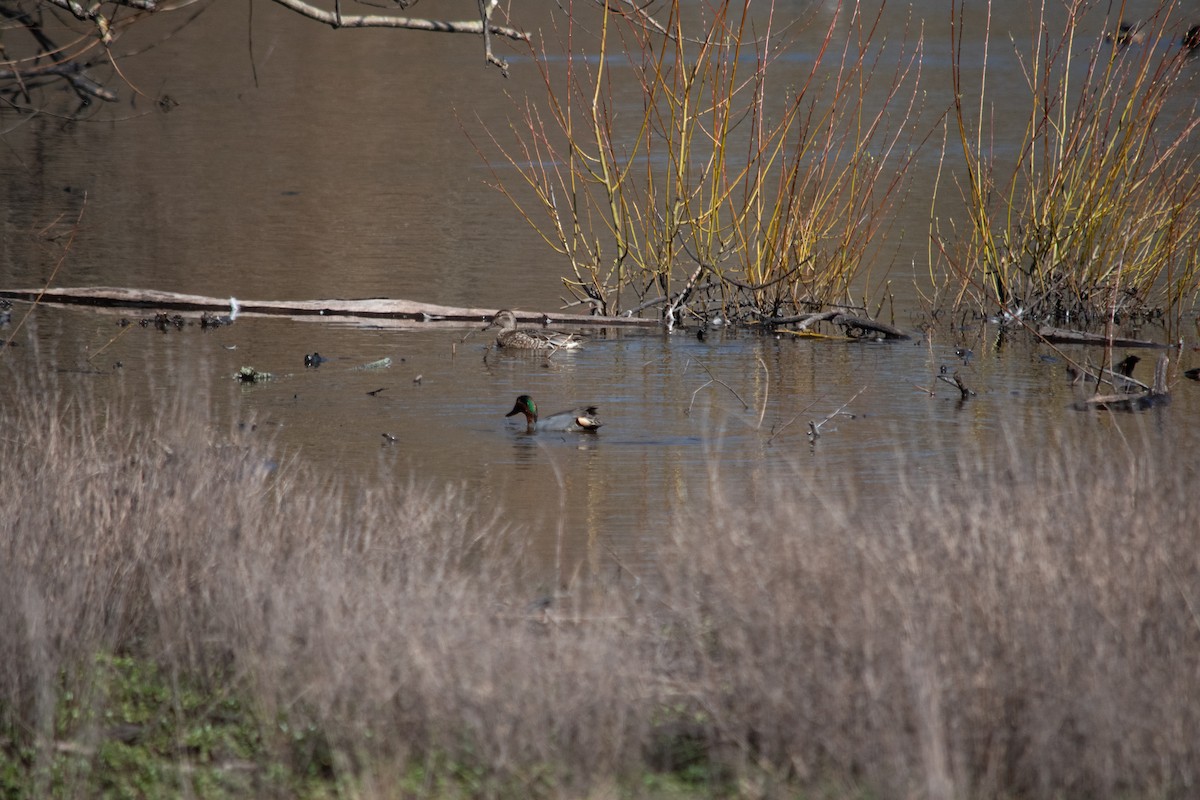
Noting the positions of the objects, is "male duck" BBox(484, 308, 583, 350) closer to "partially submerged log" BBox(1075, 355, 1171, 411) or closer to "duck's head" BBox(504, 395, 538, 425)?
"duck's head" BBox(504, 395, 538, 425)

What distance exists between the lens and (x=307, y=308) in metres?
13.2

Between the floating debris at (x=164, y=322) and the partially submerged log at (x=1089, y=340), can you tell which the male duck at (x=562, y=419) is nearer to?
the partially submerged log at (x=1089, y=340)

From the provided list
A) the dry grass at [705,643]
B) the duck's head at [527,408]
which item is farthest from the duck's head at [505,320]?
the dry grass at [705,643]

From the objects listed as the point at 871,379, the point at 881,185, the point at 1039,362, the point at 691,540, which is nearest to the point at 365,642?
the point at 691,540

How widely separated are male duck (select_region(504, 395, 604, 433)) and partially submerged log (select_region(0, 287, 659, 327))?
3.68 m

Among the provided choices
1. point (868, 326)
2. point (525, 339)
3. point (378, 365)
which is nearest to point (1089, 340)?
point (868, 326)

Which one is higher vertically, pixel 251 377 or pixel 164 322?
pixel 164 322

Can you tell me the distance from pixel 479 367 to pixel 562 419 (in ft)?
7.52

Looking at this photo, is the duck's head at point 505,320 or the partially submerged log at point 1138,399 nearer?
the partially submerged log at point 1138,399

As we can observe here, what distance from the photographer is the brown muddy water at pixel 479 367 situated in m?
8.15

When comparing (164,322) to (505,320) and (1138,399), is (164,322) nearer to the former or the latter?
(505,320)

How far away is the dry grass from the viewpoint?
4.21 metres

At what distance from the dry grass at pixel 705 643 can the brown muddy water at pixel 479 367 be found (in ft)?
1.58

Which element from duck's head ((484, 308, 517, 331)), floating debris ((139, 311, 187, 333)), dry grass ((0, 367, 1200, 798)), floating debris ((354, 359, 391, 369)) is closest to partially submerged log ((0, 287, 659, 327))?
floating debris ((139, 311, 187, 333))
